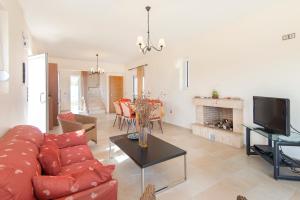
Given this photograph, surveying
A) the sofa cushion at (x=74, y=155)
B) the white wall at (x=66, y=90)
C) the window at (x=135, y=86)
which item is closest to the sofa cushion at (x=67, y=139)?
the sofa cushion at (x=74, y=155)

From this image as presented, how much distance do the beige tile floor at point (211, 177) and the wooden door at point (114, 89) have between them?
549cm

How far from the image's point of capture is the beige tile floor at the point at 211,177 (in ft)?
6.57

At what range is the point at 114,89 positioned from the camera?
8.97 meters

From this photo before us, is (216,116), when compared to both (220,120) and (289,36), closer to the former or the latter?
(220,120)

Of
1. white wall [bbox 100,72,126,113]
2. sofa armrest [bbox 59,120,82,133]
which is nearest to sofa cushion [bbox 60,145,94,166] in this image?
sofa armrest [bbox 59,120,82,133]

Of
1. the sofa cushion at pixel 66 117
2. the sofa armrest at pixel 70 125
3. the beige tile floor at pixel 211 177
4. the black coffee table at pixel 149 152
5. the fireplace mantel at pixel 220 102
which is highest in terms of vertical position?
the fireplace mantel at pixel 220 102

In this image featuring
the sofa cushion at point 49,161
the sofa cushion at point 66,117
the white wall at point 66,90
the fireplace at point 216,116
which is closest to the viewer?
the sofa cushion at point 49,161

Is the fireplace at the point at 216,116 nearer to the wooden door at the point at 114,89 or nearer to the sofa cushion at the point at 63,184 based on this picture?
the sofa cushion at the point at 63,184

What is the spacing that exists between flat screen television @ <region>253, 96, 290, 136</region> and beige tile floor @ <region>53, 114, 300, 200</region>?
0.63 metres

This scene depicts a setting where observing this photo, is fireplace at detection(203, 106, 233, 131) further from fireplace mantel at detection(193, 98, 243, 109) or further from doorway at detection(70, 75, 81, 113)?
doorway at detection(70, 75, 81, 113)

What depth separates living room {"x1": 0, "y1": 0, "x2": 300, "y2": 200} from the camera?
218 centimetres

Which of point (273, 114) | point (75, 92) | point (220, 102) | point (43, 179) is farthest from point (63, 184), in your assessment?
point (75, 92)

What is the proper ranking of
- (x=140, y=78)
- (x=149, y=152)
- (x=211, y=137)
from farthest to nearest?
1. (x=140, y=78)
2. (x=211, y=137)
3. (x=149, y=152)

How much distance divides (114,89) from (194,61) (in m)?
5.32
